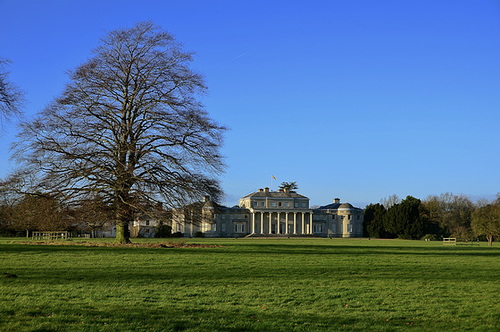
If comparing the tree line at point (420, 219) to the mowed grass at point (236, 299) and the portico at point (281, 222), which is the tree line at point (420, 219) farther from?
the mowed grass at point (236, 299)

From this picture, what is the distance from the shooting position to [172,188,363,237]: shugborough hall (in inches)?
3718

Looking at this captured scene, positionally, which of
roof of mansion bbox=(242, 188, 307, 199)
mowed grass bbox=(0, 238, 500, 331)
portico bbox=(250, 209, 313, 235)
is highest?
roof of mansion bbox=(242, 188, 307, 199)

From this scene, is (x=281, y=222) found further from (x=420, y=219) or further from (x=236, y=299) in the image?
(x=236, y=299)

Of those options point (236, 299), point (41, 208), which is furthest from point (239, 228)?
point (236, 299)

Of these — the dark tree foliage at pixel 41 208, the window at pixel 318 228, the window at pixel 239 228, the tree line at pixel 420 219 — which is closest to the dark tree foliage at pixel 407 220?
the tree line at pixel 420 219

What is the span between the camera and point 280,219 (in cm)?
9944

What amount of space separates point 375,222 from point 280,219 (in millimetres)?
17954

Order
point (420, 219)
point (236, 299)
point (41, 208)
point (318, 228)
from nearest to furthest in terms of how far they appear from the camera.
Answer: point (236, 299) < point (41, 208) < point (420, 219) < point (318, 228)

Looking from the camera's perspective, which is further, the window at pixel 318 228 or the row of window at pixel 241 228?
the window at pixel 318 228

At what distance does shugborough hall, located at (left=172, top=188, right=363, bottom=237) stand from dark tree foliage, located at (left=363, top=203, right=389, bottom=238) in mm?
1773

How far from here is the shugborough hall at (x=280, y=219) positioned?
9444cm

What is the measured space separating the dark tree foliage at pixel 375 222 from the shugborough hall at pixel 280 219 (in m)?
1.77

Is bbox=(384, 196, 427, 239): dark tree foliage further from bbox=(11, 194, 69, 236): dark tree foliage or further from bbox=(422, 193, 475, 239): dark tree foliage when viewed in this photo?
bbox=(11, 194, 69, 236): dark tree foliage

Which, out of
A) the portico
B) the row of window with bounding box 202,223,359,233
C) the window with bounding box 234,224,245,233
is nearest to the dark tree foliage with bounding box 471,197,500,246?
the row of window with bounding box 202,223,359,233
